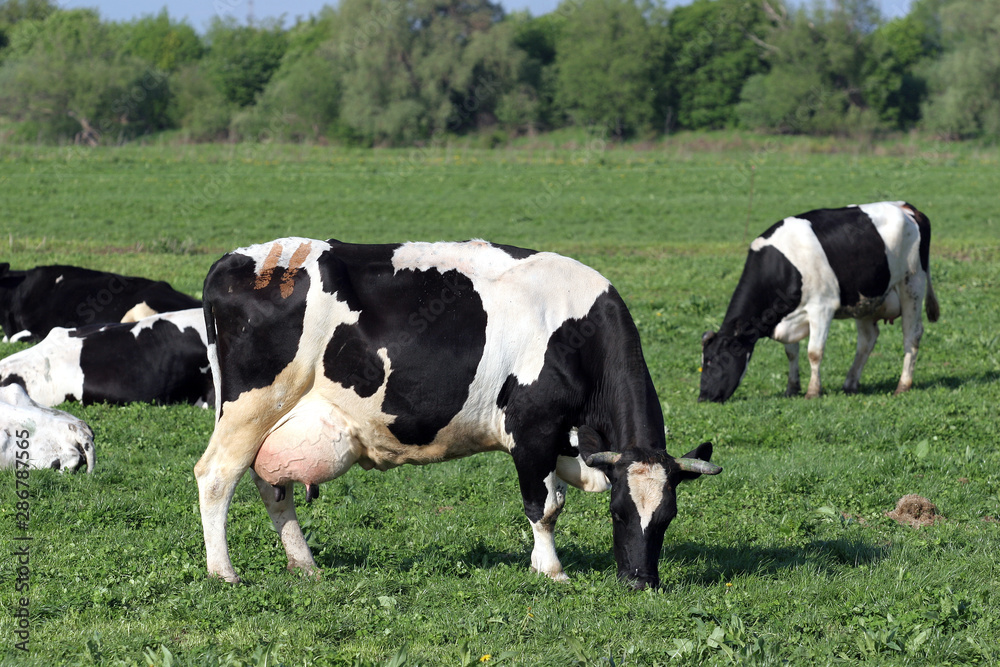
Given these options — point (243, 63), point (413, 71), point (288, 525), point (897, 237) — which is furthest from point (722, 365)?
point (243, 63)

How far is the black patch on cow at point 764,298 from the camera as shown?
43.4 ft

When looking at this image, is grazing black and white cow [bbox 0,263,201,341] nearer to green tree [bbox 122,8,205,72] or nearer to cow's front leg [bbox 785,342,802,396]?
cow's front leg [bbox 785,342,802,396]

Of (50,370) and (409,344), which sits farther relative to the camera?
(50,370)

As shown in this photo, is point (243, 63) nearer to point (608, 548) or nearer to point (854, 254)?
point (854, 254)

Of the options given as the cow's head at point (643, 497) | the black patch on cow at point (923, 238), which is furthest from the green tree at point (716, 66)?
the cow's head at point (643, 497)

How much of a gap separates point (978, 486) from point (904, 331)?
517cm

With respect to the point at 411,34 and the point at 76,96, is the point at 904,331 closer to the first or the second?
the point at 411,34

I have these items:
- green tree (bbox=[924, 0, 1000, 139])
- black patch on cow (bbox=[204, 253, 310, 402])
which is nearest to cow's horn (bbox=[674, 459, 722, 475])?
black patch on cow (bbox=[204, 253, 310, 402])

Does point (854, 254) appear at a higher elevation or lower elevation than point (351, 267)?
lower

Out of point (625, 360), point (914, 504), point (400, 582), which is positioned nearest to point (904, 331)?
point (914, 504)

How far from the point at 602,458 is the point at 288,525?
2213mm

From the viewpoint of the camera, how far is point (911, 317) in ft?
44.9

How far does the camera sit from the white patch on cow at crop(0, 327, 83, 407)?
11.3m

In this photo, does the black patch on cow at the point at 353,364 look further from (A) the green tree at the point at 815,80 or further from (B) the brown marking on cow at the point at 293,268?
(A) the green tree at the point at 815,80
